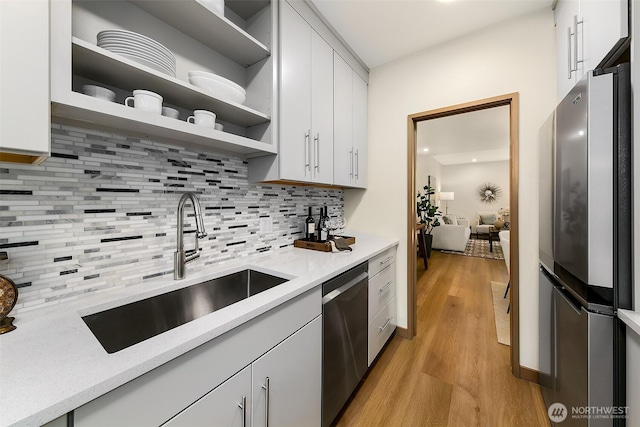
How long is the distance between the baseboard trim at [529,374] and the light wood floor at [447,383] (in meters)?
0.04

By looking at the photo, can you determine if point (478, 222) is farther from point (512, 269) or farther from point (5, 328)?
point (5, 328)

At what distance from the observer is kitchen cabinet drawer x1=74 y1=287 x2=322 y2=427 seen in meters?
0.53

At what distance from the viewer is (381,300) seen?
1902 millimetres

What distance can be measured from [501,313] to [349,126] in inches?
101

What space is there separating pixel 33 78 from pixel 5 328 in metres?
0.69

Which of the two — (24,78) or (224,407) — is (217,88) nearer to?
(24,78)

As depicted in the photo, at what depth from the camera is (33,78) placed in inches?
23.7

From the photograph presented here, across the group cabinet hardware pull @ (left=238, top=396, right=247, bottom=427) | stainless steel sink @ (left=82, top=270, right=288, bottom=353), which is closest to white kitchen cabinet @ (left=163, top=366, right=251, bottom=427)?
cabinet hardware pull @ (left=238, top=396, right=247, bottom=427)

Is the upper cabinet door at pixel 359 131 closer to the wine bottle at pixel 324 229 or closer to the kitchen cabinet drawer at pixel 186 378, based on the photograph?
the wine bottle at pixel 324 229

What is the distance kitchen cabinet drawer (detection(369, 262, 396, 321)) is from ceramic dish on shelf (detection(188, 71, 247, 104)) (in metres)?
1.41

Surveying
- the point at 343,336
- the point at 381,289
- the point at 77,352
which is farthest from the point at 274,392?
the point at 381,289

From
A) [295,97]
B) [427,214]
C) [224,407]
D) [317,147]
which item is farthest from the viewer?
[427,214]

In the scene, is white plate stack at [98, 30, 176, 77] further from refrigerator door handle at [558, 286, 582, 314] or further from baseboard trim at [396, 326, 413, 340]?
baseboard trim at [396, 326, 413, 340]

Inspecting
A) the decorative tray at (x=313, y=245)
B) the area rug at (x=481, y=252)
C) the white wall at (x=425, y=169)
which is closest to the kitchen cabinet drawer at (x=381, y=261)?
the decorative tray at (x=313, y=245)
